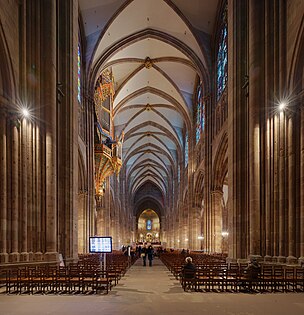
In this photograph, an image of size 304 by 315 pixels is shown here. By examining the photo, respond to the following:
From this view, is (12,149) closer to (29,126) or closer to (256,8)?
(29,126)

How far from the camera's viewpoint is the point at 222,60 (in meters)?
30.5

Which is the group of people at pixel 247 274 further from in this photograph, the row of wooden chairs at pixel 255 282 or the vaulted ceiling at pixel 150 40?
the vaulted ceiling at pixel 150 40

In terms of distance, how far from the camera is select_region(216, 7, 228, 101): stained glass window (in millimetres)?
29328

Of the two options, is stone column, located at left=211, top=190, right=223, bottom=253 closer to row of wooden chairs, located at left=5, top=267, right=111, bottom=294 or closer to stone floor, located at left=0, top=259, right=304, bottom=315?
row of wooden chairs, located at left=5, top=267, right=111, bottom=294

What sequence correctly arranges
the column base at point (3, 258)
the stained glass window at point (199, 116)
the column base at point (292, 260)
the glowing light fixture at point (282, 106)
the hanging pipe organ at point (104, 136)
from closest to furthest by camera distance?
the column base at point (3, 258)
the column base at point (292, 260)
the glowing light fixture at point (282, 106)
the hanging pipe organ at point (104, 136)
the stained glass window at point (199, 116)

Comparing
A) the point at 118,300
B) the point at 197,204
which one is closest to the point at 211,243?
the point at 197,204

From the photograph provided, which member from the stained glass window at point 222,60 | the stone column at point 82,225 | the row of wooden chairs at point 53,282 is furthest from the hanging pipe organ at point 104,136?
the row of wooden chairs at point 53,282

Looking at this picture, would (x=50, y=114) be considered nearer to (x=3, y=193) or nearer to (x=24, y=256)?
(x=3, y=193)

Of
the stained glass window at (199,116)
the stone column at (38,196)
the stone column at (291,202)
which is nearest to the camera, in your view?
the stone column at (291,202)

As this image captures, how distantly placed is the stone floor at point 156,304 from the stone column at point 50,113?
5376mm

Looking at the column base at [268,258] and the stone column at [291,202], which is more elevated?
the stone column at [291,202]

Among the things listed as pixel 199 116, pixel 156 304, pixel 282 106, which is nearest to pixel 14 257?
pixel 156 304

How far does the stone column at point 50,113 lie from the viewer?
53.4 feet

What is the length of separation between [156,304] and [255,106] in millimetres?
10457
